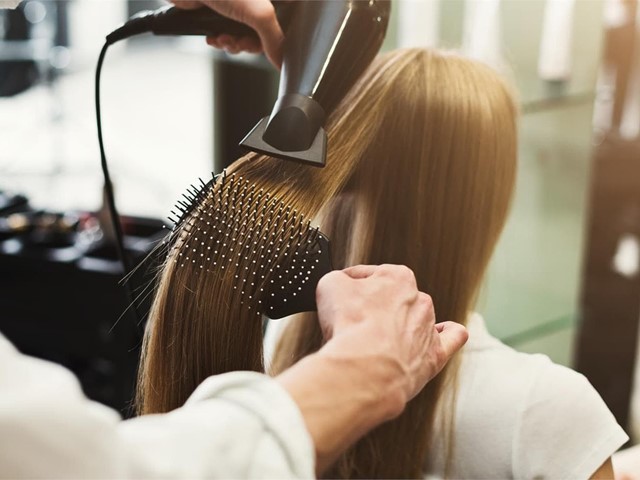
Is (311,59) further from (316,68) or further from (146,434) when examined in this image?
(146,434)

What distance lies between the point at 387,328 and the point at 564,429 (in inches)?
13.3

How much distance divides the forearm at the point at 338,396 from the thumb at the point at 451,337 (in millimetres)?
74

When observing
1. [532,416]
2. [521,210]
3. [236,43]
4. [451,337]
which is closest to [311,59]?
[236,43]

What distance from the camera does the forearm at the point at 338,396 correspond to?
16.9 inches

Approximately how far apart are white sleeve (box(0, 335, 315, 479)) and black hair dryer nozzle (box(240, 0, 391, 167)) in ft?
0.75

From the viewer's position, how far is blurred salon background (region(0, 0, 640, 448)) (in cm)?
127

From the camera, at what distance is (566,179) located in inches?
54.7

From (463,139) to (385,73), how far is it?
0.34ft

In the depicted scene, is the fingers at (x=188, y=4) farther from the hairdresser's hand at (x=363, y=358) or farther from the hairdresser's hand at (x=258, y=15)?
the hairdresser's hand at (x=363, y=358)

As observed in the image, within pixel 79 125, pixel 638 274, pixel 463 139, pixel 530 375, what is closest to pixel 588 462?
pixel 530 375

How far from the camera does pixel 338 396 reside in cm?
43

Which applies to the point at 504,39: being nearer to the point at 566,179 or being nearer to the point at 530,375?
the point at 566,179

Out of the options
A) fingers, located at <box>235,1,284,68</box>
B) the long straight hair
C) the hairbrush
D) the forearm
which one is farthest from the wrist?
fingers, located at <box>235,1,284,68</box>

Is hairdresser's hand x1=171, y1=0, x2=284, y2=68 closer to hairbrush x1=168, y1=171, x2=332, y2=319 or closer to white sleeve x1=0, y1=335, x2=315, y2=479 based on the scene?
hairbrush x1=168, y1=171, x2=332, y2=319
